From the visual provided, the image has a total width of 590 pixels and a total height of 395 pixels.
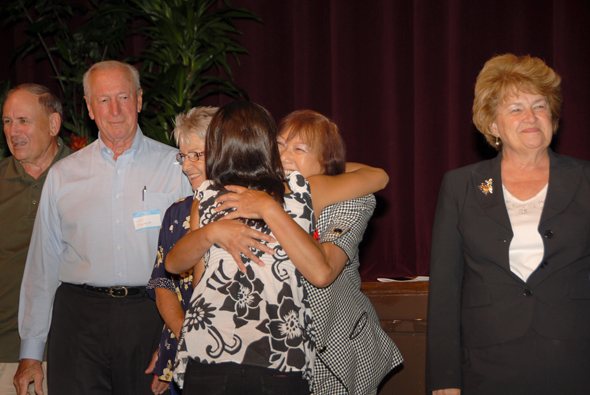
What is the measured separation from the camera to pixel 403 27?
12.3 feet

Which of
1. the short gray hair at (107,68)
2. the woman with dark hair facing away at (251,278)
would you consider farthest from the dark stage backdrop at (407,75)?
the woman with dark hair facing away at (251,278)

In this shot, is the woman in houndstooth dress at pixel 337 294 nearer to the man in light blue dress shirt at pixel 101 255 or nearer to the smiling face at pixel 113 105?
the man in light blue dress shirt at pixel 101 255

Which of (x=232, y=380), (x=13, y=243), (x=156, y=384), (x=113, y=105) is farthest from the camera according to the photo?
(x=13, y=243)

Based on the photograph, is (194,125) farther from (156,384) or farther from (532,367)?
(532,367)

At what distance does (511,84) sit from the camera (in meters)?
1.80

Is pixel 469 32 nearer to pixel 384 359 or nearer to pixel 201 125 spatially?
pixel 201 125

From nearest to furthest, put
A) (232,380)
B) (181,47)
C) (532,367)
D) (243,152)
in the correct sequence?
(232,380), (243,152), (532,367), (181,47)

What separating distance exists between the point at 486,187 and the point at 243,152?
2.93 feet

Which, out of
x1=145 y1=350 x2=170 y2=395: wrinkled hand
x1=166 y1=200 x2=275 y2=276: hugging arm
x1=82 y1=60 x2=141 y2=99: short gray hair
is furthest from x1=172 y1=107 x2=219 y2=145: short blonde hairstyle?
x1=145 y1=350 x2=170 y2=395: wrinkled hand

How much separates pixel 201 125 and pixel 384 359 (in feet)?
3.89

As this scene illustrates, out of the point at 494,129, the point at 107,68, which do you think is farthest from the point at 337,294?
the point at 107,68

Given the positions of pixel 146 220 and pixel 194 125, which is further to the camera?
pixel 146 220

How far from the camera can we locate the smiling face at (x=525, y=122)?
174 cm

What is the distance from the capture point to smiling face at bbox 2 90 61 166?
2.71 metres
